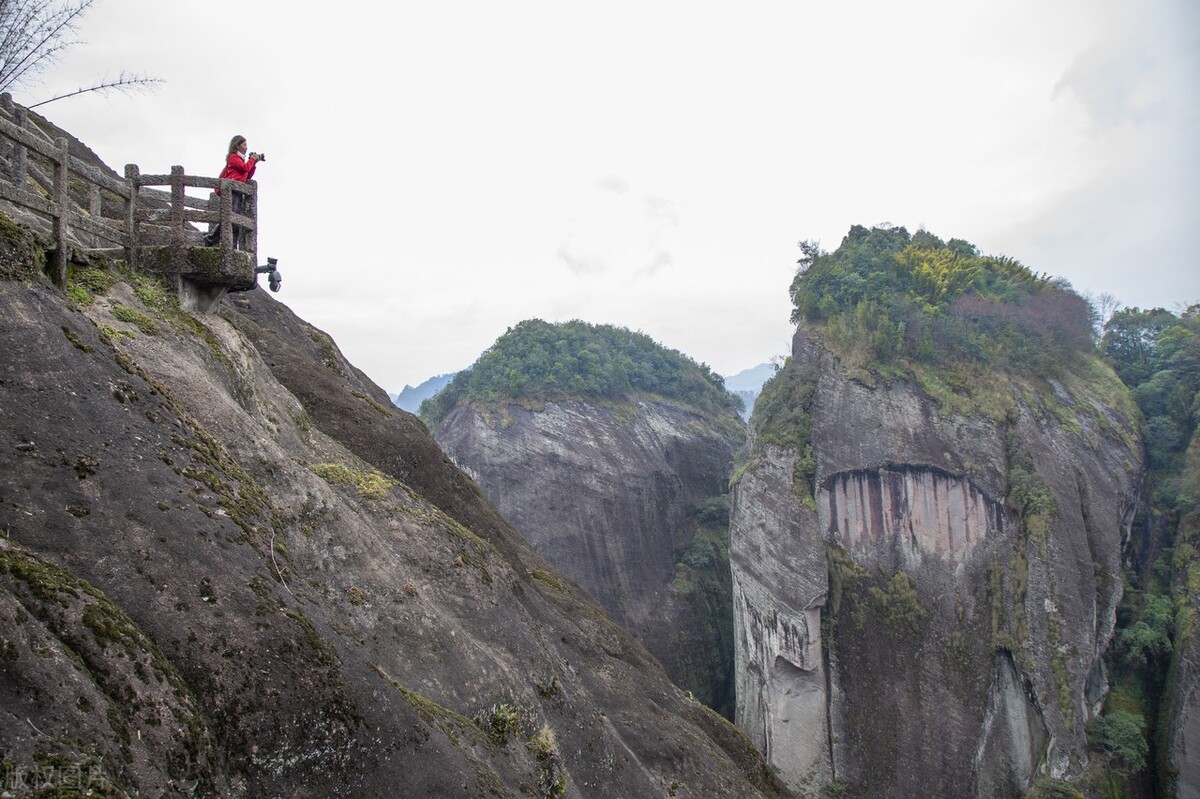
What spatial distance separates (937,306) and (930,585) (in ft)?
52.0

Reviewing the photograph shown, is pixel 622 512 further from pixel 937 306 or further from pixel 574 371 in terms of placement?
pixel 937 306

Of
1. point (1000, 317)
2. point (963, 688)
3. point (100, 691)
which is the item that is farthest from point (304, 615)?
point (1000, 317)

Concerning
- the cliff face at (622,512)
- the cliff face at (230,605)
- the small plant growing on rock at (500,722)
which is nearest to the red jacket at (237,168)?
the cliff face at (230,605)

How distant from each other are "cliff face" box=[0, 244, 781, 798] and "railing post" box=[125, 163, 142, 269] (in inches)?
18.5

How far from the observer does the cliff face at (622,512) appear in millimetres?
45219

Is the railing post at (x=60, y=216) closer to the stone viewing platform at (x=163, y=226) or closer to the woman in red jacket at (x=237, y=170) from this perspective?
the stone viewing platform at (x=163, y=226)

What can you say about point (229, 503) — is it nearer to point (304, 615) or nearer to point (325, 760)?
point (304, 615)

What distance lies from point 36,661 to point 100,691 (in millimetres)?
366

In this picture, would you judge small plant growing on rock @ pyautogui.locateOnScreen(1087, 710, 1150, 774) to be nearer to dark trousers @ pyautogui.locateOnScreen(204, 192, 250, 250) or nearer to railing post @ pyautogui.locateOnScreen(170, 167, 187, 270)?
dark trousers @ pyautogui.locateOnScreen(204, 192, 250, 250)

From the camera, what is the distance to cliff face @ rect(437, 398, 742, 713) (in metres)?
45.2

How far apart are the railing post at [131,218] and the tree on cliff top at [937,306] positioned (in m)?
33.8

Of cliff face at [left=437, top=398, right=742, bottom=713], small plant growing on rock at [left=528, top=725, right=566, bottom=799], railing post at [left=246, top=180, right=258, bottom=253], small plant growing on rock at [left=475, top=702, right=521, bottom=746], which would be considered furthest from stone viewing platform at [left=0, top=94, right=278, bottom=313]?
cliff face at [left=437, top=398, right=742, bottom=713]

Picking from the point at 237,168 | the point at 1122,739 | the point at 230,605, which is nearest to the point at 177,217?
the point at 237,168

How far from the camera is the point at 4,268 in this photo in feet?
18.3
